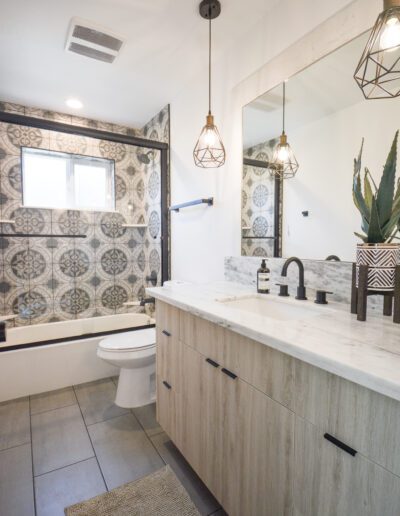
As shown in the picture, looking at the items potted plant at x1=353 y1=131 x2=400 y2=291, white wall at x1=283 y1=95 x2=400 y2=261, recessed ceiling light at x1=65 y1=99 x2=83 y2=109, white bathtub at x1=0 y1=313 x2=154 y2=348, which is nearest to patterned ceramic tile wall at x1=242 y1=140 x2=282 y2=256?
white wall at x1=283 y1=95 x2=400 y2=261

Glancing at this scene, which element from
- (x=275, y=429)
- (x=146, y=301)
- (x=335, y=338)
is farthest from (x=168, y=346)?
(x=146, y=301)

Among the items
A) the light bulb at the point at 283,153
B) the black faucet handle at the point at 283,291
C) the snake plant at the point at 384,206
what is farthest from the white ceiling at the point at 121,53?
the black faucet handle at the point at 283,291

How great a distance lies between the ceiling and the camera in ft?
4.08

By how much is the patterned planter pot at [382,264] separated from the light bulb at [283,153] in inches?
31.1

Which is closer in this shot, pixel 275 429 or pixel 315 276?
pixel 275 429

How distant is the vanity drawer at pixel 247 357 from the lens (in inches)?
33.0

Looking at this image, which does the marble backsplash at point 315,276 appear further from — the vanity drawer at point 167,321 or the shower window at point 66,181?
the shower window at point 66,181

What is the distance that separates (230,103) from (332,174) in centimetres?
96

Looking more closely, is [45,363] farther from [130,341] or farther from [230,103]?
[230,103]

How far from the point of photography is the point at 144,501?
128cm

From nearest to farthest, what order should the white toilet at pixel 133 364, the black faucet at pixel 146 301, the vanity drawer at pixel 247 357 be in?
the vanity drawer at pixel 247 357, the white toilet at pixel 133 364, the black faucet at pixel 146 301

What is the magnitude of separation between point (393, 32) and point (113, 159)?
2865 mm

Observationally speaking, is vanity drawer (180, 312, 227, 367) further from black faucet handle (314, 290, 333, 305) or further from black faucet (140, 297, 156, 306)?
black faucet (140, 297, 156, 306)

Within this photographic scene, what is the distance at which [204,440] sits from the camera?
4.06 feet
